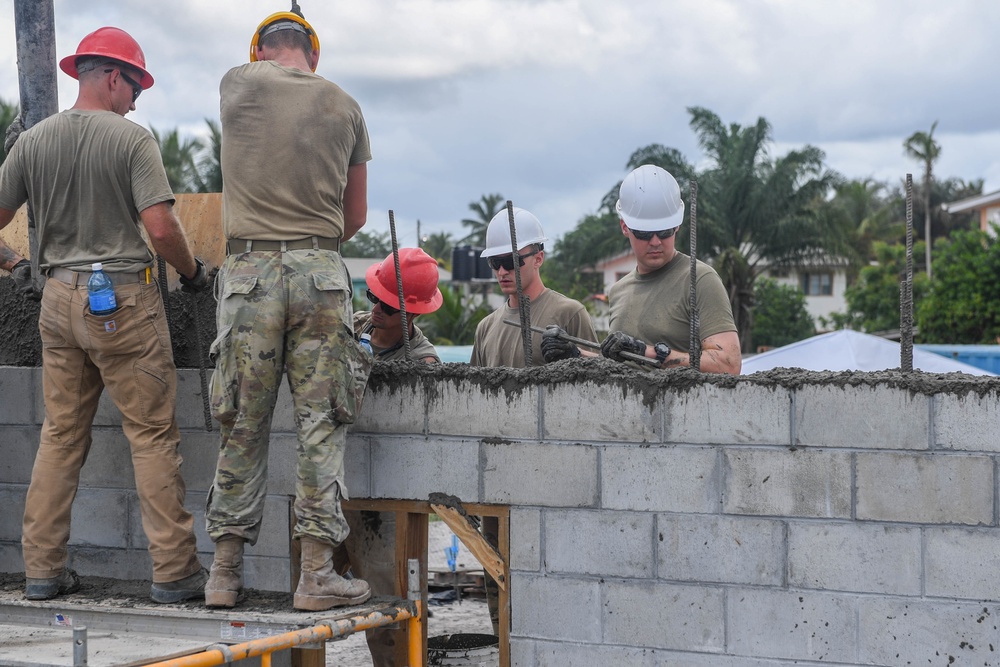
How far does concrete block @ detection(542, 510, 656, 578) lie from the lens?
11.6 feet

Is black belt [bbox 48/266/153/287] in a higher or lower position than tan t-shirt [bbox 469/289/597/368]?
higher

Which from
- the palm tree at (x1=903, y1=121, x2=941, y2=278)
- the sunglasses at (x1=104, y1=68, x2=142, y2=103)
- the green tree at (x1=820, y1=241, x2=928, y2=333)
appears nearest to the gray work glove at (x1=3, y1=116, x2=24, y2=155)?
the sunglasses at (x1=104, y1=68, x2=142, y2=103)

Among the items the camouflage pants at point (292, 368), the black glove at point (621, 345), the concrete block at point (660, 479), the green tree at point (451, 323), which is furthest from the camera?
the green tree at point (451, 323)

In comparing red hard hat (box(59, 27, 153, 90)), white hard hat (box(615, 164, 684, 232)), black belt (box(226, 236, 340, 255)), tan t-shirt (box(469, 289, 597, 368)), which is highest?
red hard hat (box(59, 27, 153, 90))

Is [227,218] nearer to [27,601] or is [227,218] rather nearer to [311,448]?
[311,448]

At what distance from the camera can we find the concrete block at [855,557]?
129 inches

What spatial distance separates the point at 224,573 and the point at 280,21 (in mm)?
1841

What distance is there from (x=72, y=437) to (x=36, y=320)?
3.28ft

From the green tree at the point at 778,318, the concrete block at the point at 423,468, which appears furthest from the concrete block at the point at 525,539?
the green tree at the point at 778,318

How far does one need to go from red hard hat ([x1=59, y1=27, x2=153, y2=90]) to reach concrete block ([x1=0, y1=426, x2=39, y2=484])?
1544mm

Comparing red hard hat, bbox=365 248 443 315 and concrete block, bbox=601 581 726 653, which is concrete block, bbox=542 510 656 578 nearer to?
concrete block, bbox=601 581 726 653

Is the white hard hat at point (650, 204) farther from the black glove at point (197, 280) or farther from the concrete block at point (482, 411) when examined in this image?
the black glove at point (197, 280)

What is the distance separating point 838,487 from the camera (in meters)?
3.33

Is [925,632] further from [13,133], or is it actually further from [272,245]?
[13,133]
